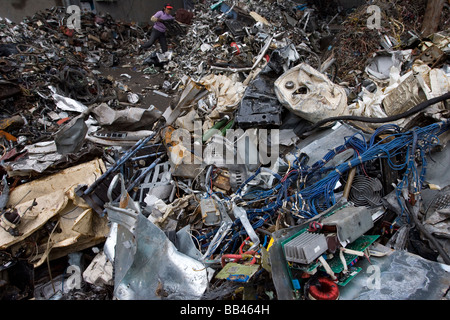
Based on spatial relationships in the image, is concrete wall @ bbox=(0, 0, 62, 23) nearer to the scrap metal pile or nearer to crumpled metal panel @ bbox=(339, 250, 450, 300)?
the scrap metal pile

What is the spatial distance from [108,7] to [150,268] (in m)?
14.5

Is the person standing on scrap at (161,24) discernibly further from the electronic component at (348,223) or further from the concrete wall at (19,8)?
the electronic component at (348,223)

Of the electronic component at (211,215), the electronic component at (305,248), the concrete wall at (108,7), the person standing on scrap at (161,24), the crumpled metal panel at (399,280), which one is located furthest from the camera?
the concrete wall at (108,7)

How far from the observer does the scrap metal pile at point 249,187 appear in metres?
2.13

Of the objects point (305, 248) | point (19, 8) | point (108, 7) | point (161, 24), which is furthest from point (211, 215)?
point (108, 7)

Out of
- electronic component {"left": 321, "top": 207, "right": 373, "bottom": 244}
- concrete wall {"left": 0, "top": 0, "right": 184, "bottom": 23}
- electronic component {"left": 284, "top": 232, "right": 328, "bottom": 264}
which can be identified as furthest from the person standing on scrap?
electronic component {"left": 284, "top": 232, "right": 328, "bottom": 264}

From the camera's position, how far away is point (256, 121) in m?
3.83

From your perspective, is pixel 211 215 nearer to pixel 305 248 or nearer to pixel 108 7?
pixel 305 248

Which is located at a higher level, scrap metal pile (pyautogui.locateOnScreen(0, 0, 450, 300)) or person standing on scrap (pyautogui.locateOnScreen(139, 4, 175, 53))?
person standing on scrap (pyautogui.locateOnScreen(139, 4, 175, 53))

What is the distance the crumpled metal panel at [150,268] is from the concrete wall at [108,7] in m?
13.0

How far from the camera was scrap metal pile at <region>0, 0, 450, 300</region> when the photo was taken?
2.13 m

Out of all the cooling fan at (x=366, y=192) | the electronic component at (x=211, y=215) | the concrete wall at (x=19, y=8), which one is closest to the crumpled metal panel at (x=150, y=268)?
the electronic component at (x=211, y=215)

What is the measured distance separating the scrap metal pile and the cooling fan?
0.01 m

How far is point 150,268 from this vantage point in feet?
7.89
